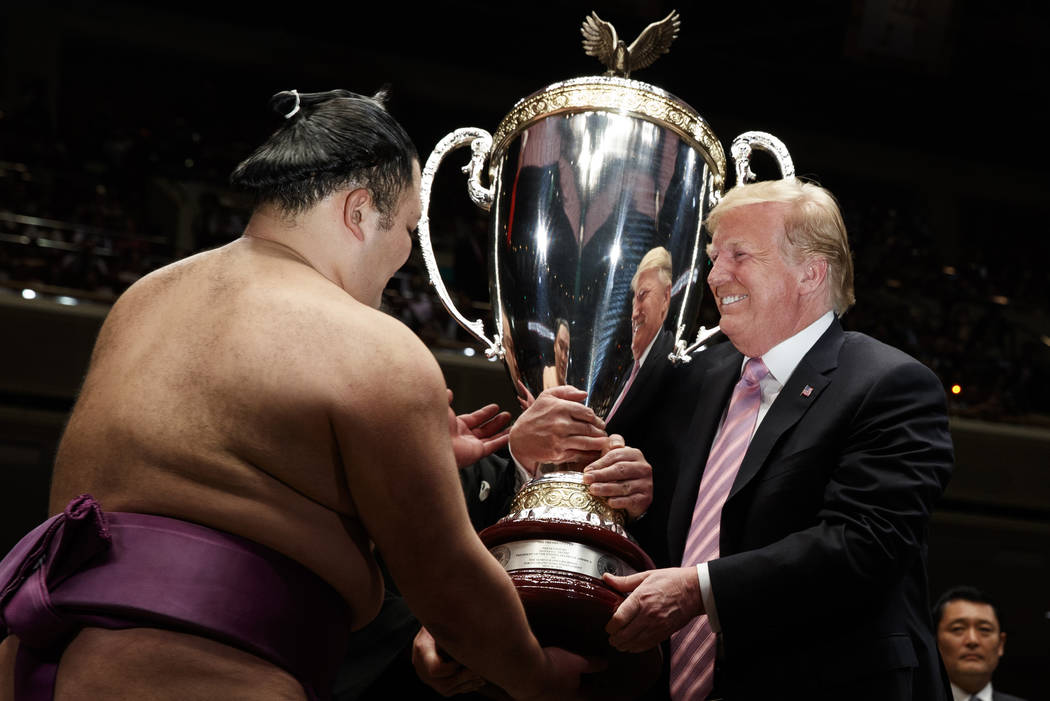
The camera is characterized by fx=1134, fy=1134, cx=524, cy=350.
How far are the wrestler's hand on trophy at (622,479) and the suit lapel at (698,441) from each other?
54 mm

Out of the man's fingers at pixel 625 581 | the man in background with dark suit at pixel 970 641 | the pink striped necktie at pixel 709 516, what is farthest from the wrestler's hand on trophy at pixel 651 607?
the man in background with dark suit at pixel 970 641

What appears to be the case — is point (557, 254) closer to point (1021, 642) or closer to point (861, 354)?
point (861, 354)

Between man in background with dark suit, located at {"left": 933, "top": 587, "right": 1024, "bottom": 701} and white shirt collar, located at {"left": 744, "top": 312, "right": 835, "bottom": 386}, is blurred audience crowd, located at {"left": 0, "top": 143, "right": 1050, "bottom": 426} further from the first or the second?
white shirt collar, located at {"left": 744, "top": 312, "right": 835, "bottom": 386}

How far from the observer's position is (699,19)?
30.4 feet

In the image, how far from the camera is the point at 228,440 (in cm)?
110

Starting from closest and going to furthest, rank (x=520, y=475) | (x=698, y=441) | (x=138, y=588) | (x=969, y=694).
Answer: (x=138, y=588) < (x=698, y=441) < (x=520, y=475) < (x=969, y=694)

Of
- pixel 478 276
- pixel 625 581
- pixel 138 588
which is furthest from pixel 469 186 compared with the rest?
pixel 478 276

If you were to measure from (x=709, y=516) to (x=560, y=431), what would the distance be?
25 cm

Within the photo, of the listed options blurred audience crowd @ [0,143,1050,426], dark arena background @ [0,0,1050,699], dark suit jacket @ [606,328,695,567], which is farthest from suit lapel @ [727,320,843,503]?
blurred audience crowd @ [0,143,1050,426]

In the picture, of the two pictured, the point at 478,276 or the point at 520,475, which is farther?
the point at 478,276

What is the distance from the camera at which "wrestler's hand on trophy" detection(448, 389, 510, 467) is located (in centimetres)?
180

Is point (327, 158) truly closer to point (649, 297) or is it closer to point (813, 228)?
point (649, 297)

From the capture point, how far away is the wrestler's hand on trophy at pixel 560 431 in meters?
1.64

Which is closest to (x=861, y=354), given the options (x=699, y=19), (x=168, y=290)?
(x=168, y=290)
